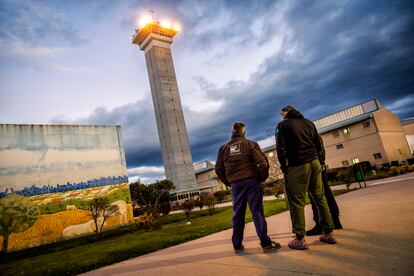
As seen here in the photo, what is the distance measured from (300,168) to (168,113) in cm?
5513

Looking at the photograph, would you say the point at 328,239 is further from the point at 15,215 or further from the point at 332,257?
the point at 15,215

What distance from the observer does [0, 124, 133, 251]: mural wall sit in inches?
541

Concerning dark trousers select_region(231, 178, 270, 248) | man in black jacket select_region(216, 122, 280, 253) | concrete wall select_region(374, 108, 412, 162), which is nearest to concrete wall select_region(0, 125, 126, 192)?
man in black jacket select_region(216, 122, 280, 253)

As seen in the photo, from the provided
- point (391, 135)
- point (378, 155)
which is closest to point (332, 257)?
point (378, 155)

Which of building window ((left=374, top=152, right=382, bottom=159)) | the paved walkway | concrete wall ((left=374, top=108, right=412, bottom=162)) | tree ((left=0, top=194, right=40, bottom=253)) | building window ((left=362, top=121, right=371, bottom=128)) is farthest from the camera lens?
building window ((left=362, top=121, right=371, bottom=128))

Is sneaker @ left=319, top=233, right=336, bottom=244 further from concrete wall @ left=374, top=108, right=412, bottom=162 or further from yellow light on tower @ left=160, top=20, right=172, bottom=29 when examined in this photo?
yellow light on tower @ left=160, top=20, right=172, bottom=29

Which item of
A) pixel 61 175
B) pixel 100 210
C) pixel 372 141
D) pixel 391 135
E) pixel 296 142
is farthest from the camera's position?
pixel 391 135

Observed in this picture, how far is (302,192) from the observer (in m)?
3.51

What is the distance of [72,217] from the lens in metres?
14.8

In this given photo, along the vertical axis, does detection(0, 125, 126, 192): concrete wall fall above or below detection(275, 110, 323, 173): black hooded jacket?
above

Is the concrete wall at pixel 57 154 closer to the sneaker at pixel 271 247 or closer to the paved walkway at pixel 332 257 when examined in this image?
the paved walkway at pixel 332 257

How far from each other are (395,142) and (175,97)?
42193mm

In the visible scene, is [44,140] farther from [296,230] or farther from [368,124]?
[368,124]

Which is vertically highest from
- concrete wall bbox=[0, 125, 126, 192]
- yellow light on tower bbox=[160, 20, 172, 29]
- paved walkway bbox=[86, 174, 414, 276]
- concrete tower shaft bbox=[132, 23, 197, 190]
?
yellow light on tower bbox=[160, 20, 172, 29]
